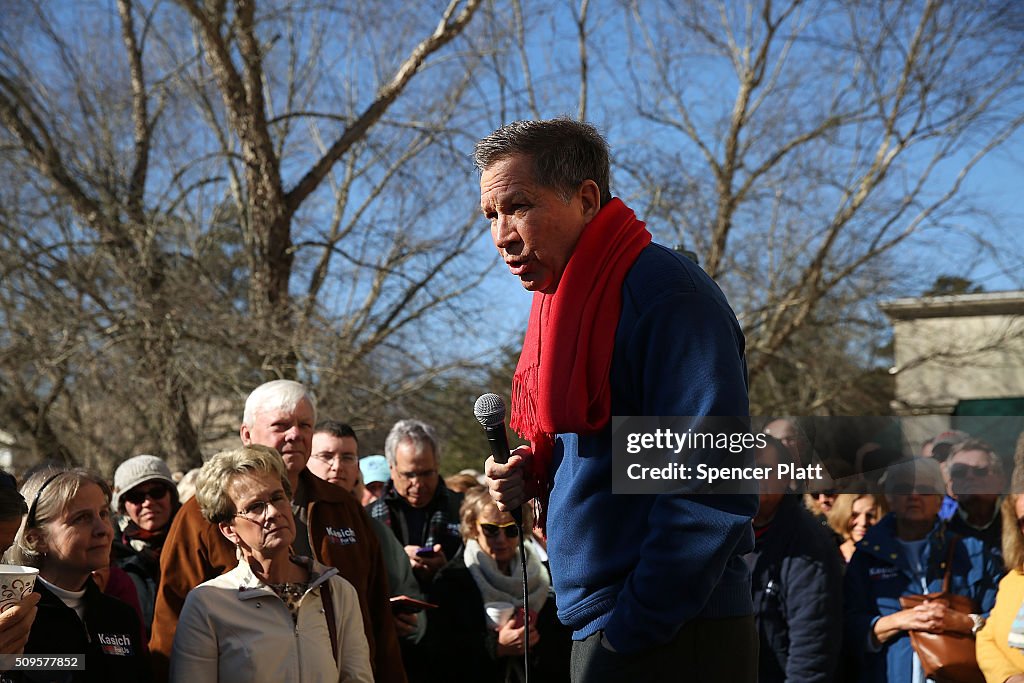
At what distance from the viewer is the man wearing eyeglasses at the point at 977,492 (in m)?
5.18

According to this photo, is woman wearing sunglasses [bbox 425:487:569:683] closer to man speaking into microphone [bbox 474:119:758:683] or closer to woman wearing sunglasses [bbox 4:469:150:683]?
woman wearing sunglasses [bbox 4:469:150:683]

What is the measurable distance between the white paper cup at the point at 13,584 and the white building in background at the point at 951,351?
1439 cm

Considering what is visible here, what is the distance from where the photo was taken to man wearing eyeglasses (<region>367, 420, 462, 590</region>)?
6129 mm

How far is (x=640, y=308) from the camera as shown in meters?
2.38

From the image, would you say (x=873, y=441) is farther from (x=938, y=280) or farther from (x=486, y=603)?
(x=486, y=603)

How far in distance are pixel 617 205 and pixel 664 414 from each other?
0.53 metres

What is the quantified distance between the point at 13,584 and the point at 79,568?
86 centimetres

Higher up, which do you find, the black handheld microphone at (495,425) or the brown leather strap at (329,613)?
the black handheld microphone at (495,425)

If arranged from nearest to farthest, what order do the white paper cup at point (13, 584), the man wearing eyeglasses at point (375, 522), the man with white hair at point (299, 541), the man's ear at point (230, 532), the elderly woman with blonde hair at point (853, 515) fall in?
the white paper cup at point (13, 584) → the man's ear at point (230, 532) → the man with white hair at point (299, 541) → the man wearing eyeglasses at point (375, 522) → the elderly woman with blonde hair at point (853, 515)

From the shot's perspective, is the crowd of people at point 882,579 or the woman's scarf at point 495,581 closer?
the crowd of people at point 882,579

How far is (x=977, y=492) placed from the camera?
5371 mm

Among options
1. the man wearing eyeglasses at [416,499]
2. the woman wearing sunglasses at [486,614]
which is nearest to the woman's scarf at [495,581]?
the woman wearing sunglasses at [486,614]

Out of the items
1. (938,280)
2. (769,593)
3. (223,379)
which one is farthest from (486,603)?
(938,280)

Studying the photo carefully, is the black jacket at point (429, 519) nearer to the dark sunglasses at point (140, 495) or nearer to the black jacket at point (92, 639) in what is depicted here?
the dark sunglasses at point (140, 495)
